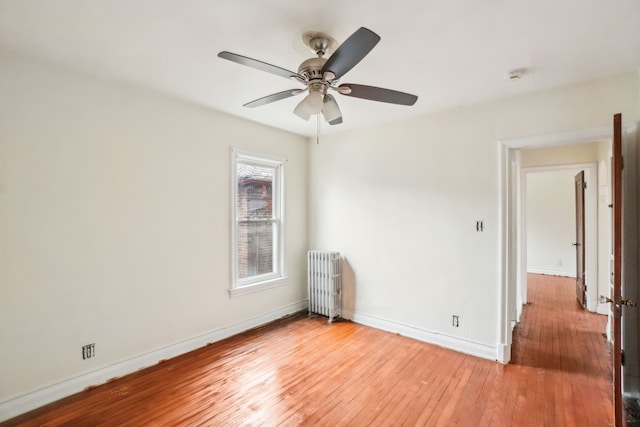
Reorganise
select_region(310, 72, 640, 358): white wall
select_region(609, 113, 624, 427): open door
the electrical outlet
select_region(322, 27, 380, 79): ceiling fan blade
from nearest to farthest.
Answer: select_region(322, 27, 380, 79): ceiling fan blade < select_region(609, 113, 624, 427): open door < the electrical outlet < select_region(310, 72, 640, 358): white wall

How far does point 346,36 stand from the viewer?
1.95m

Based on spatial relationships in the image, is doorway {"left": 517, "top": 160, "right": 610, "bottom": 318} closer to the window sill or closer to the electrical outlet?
the window sill

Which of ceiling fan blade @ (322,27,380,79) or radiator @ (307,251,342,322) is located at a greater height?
ceiling fan blade @ (322,27,380,79)

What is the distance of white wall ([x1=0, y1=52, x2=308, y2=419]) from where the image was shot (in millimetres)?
2215

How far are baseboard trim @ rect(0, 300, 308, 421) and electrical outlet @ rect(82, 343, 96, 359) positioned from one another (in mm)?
145

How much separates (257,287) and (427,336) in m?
2.13

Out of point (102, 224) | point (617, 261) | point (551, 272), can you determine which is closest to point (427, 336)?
point (617, 261)

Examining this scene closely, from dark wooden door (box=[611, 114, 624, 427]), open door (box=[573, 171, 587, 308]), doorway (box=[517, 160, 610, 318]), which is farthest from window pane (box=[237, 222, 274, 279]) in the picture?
doorway (box=[517, 160, 610, 318])

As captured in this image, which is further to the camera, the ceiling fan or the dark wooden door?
the dark wooden door

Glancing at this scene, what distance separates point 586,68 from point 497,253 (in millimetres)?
1687

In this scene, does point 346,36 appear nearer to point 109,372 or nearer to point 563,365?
point 109,372

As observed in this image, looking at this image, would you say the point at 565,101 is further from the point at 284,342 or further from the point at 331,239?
the point at 284,342

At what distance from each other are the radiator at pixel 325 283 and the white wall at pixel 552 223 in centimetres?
536

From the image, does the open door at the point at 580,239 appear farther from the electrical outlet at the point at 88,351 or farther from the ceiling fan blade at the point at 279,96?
the electrical outlet at the point at 88,351
